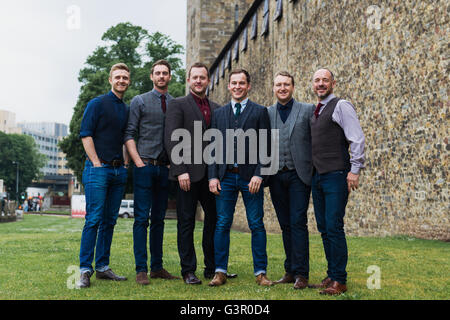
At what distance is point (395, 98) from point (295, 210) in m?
7.04

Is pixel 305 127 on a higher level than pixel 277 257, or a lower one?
higher

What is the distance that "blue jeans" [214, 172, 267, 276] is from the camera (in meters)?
4.72

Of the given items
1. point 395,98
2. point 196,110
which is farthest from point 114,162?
point 395,98

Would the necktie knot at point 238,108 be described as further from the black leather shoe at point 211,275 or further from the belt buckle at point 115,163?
the black leather shoe at point 211,275

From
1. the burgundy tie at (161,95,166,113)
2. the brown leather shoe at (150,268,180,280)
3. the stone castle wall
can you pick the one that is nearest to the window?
the stone castle wall

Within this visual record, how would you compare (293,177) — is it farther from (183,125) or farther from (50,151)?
(50,151)

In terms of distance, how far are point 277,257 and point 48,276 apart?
327 cm

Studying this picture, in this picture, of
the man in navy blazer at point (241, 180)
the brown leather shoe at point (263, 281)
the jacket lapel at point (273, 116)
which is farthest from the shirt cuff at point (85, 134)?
the brown leather shoe at point (263, 281)

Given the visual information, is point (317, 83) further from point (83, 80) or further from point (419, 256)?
point (83, 80)

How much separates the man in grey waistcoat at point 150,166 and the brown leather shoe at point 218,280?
67cm

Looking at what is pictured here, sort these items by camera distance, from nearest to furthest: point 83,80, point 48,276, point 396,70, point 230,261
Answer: point 48,276 < point 230,261 < point 396,70 < point 83,80

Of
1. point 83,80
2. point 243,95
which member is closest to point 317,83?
point 243,95

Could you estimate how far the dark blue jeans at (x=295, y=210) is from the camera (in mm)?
4648
